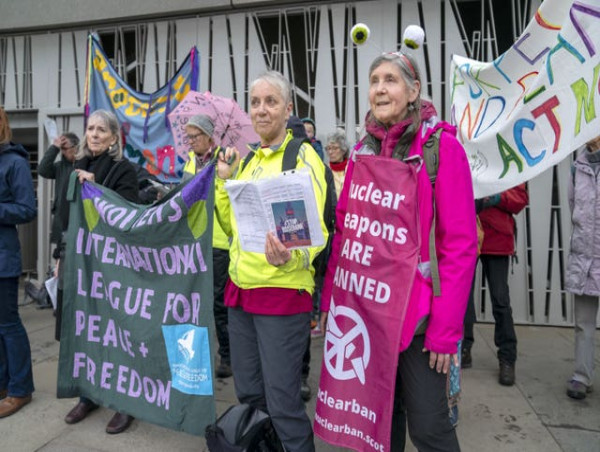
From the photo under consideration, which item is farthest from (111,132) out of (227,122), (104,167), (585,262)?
(585,262)

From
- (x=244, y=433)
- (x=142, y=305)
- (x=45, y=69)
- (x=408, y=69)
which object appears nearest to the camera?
(x=408, y=69)

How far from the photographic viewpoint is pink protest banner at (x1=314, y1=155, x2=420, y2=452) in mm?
1868

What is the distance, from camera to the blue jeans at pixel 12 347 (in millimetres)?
3205

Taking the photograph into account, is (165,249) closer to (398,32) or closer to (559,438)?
(559,438)

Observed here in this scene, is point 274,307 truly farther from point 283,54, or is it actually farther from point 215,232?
point 283,54

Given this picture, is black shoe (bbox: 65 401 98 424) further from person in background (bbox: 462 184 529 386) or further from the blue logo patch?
person in background (bbox: 462 184 529 386)

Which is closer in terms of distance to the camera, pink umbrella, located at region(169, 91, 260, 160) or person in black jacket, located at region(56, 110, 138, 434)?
person in black jacket, located at region(56, 110, 138, 434)

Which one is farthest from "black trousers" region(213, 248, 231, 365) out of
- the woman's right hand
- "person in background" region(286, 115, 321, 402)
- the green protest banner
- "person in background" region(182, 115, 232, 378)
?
the woman's right hand

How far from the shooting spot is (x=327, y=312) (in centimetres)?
228

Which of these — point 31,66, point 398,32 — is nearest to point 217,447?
point 398,32

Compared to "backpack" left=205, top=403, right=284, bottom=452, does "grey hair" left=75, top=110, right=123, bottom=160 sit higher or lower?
higher

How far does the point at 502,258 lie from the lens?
3.84 metres

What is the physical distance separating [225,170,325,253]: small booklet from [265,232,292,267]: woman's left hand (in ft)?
0.08

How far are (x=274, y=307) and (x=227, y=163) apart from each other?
92 cm
